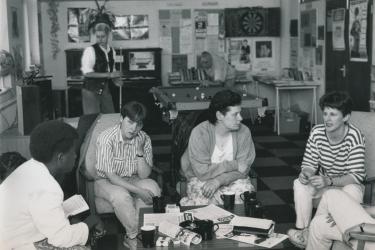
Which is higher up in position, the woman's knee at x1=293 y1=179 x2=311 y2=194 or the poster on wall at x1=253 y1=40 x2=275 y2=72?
the poster on wall at x1=253 y1=40 x2=275 y2=72

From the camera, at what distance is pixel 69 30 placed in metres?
9.31

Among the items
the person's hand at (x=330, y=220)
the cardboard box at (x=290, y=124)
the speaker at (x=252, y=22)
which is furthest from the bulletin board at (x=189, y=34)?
the person's hand at (x=330, y=220)

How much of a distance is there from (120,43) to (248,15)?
7.58ft

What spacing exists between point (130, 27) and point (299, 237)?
665 centimetres

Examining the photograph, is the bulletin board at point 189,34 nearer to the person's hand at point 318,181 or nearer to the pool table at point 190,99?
the pool table at point 190,99

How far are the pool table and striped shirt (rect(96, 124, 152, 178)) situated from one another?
1.93 metres

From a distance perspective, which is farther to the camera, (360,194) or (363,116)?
(363,116)

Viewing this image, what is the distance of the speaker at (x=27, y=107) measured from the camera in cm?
473

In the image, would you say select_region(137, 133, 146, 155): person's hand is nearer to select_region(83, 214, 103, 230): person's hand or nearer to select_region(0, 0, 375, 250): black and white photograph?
select_region(0, 0, 375, 250): black and white photograph

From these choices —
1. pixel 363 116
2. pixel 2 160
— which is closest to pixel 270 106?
pixel 363 116

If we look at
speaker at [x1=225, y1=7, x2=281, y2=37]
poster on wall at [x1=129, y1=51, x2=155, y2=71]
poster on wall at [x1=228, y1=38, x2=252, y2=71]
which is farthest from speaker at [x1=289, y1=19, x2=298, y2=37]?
poster on wall at [x1=129, y1=51, x2=155, y2=71]

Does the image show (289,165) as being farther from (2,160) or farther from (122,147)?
(2,160)

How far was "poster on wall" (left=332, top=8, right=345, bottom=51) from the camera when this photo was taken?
7239 mm

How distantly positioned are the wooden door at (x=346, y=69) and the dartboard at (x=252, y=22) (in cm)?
186
